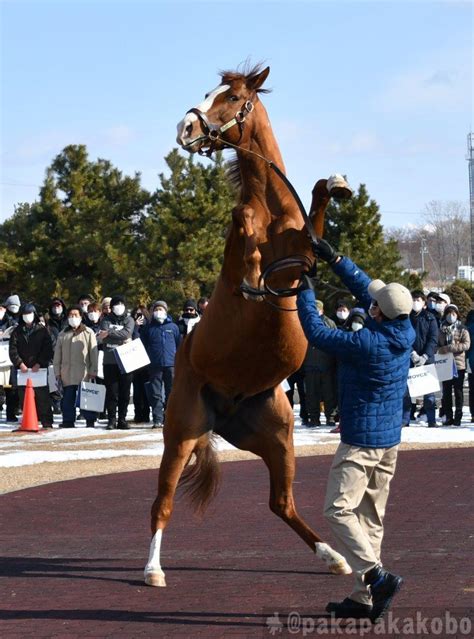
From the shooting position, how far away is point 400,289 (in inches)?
238

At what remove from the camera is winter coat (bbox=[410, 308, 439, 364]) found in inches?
655

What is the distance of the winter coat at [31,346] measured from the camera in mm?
17891

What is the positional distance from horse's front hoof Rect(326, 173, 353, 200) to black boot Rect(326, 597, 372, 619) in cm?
246

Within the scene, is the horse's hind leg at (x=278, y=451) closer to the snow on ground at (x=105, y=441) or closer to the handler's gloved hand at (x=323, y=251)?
the handler's gloved hand at (x=323, y=251)

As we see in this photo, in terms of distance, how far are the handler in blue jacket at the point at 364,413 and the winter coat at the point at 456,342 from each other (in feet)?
35.8

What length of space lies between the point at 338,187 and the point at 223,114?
0.96m

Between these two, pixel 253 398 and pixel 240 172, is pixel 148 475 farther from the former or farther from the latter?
pixel 240 172

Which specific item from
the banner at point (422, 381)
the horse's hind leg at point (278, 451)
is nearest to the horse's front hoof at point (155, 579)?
the horse's hind leg at point (278, 451)

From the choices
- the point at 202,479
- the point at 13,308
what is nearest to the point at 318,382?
the point at 13,308

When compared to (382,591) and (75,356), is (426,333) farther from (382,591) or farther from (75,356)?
(382,591)

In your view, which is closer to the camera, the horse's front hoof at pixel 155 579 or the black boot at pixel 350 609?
the black boot at pixel 350 609

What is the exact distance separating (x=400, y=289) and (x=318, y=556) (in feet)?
7.01

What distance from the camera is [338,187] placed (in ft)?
21.8

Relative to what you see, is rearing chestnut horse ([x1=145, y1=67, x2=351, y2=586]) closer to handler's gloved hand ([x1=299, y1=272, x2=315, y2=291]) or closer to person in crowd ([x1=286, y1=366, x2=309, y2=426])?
handler's gloved hand ([x1=299, y1=272, x2=315, y2=291])
